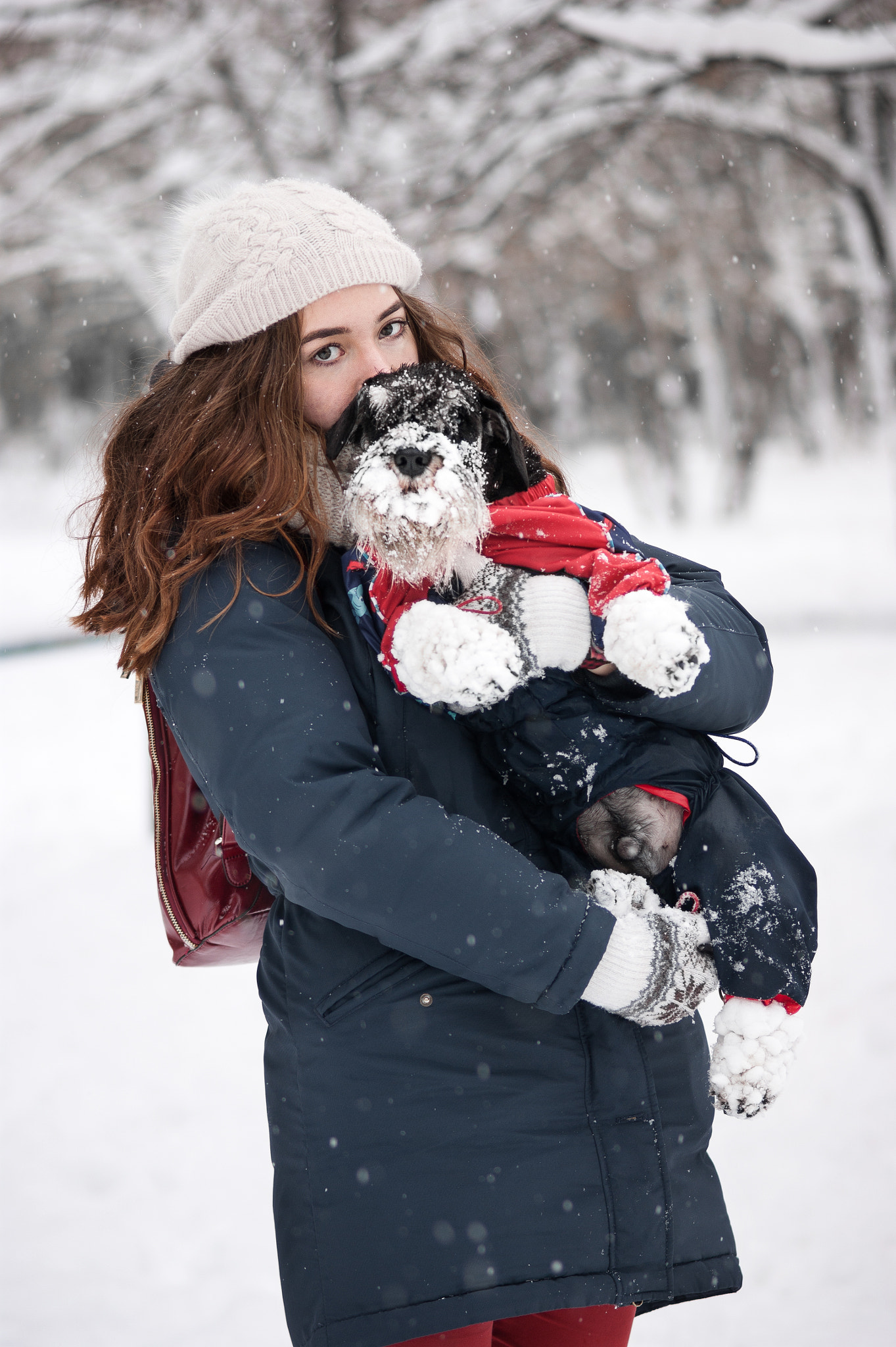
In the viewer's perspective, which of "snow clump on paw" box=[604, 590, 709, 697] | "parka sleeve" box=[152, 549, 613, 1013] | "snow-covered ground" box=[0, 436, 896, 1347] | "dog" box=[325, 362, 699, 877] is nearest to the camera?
"parka sleeve" box=[152, 549, 613, 1013]

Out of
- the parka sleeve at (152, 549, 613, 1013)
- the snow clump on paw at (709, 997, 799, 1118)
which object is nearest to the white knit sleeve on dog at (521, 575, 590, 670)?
the parka sleeve at (152, 549, 613, 1013)

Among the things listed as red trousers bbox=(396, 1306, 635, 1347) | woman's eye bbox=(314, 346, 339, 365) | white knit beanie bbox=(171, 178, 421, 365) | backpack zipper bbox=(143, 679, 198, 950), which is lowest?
red trousers bbox=(396, 1306, 635, 1347)

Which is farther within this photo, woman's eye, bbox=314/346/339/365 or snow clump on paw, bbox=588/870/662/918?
woman's eye, bbox=314/346/339/365

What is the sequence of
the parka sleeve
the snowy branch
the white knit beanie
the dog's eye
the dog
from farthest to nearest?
the snowy branch, the dog's eye, the white knit beanie, the dog, the parka sleeve

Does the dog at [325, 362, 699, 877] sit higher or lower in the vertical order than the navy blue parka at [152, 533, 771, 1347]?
higher

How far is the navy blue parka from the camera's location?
1.46m

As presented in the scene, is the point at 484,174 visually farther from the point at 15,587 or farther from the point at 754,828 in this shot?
the point at 15,587

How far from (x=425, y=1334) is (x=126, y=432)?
1.56 metres

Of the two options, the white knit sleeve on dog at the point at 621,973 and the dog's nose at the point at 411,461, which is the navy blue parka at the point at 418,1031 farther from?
the dog's nose at the point at 411,461

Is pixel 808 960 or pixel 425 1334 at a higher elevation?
pixel 808 960

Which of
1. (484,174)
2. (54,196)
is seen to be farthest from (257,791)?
(54,196)

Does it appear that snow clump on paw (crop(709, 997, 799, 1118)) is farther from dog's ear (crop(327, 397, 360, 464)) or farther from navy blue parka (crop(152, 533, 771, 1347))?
dog's ear (crop(327, 397, 360, 464))

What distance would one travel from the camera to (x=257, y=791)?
→ 148 centimetres

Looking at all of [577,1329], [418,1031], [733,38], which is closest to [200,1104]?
[577,1329]
